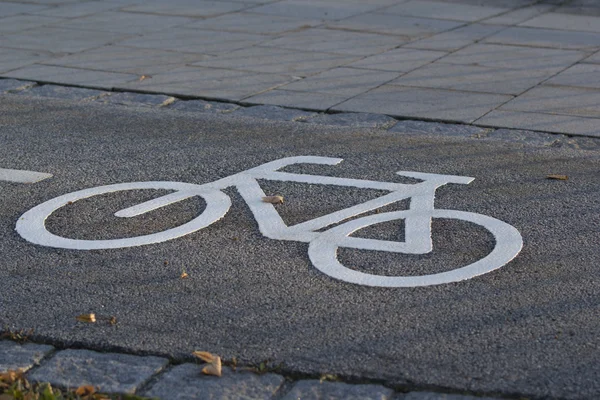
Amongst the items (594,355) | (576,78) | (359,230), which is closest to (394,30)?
(576,78)

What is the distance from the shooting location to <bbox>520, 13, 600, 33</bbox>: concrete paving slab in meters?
11.3

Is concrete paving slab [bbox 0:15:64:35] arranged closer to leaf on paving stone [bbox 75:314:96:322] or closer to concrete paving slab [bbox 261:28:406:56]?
concrete paving slab [bbox 261:28:406:56]

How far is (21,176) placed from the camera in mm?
5957

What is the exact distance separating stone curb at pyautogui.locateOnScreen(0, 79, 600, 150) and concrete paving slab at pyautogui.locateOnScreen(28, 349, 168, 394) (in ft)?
12.5

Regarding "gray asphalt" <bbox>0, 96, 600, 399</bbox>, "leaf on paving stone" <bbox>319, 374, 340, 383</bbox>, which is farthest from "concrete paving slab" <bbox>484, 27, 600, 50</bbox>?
"leaf on paving stone" <bbox>319, 374, 340, 383</bbox>

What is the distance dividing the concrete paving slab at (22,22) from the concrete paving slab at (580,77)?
18.7 feet

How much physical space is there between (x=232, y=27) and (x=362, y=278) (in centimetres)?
711

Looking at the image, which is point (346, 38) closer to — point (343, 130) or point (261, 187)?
point (343, 130)

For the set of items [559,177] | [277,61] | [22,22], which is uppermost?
[22,22]

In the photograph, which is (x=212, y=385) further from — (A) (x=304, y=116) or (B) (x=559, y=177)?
(A) (x=304, y=116)

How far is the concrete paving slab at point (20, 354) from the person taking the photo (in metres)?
3.53

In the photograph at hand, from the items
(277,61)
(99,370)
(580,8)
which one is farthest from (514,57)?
(99,370)

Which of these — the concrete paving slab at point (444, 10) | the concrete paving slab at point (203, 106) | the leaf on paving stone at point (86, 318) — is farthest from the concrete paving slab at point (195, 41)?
the leaf on paving stone at point (86, 318)

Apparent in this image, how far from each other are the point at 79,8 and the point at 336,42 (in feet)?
12.2
